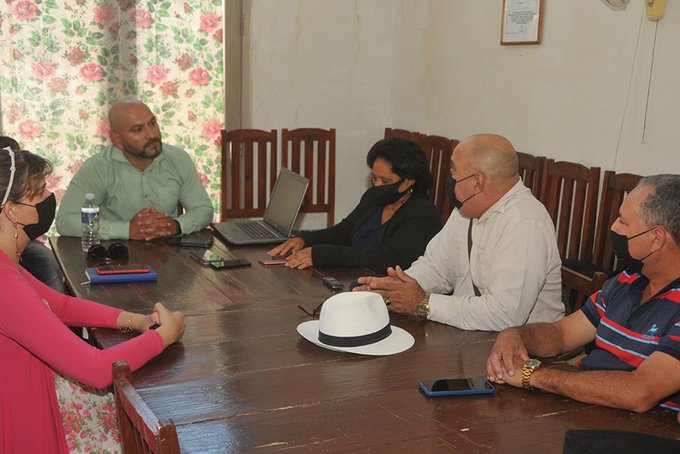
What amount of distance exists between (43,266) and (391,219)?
1364mm

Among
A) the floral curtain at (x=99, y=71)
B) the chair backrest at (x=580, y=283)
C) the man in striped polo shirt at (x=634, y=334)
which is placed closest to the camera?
the man in striped polo shirt at (x=634, y=334)

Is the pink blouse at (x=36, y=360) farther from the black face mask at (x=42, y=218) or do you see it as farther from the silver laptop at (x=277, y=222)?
the silver laptop at (x=277, y=222)

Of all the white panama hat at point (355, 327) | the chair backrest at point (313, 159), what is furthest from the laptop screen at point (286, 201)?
the white panama hat at point (355, 327)

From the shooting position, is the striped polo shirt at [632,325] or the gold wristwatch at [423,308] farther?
the gold wristwatch at [423,308]

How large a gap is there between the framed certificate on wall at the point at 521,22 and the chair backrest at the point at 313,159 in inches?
49.8

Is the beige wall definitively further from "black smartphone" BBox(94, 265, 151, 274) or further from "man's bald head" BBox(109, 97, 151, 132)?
"black smartphone" BBox(94, 265, 151, 274)

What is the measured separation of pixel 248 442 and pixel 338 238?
6.67 ft

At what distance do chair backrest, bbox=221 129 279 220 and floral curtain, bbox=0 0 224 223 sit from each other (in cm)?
34

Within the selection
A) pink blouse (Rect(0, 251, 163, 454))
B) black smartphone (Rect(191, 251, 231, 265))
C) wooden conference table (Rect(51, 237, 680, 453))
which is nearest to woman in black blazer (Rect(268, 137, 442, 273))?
black smartphone (Rect(191, 251, 231, 265))

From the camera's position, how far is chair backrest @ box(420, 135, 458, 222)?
429 centimetres

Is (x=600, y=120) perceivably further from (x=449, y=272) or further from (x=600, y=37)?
(x=449, y=272)

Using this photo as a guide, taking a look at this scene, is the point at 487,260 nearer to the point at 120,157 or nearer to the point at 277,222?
the point at 277,222

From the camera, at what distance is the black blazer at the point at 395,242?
2.80 m

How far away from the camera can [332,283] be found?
2496 millimetres
